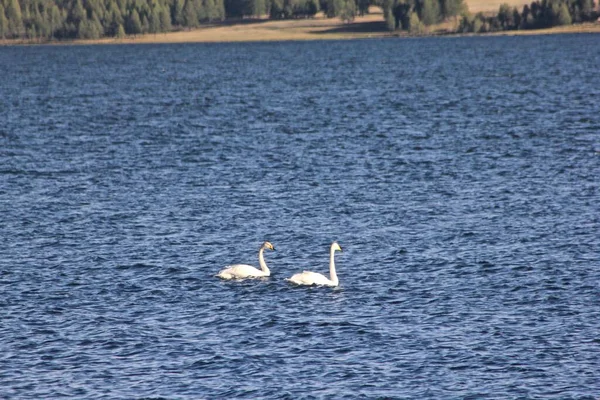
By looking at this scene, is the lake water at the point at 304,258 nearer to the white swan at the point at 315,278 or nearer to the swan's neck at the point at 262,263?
the white swan at the point at 315,278

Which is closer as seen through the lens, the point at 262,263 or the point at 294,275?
the point at 294,275

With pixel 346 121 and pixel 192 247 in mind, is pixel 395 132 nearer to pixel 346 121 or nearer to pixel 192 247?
pixel 346 121

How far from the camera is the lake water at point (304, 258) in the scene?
2823cm

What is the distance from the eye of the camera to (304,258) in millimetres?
41125

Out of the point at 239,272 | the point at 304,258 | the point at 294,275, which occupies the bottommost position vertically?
the point at 304,258

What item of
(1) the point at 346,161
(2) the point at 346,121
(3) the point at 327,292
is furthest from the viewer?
(2) the point at 346,121

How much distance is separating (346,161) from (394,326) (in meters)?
34.1

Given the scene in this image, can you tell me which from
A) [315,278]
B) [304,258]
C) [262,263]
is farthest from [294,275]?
[304,258]

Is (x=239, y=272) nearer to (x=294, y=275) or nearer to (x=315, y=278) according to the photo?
(x=294, y=275)

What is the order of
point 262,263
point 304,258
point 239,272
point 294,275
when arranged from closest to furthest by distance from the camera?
point 294,275 < point 239,272 < point 262,263 < point 304,258

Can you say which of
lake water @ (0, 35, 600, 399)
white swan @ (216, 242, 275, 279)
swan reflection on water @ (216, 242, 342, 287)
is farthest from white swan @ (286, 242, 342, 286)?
white swan @ (216, 242, 275, 279)

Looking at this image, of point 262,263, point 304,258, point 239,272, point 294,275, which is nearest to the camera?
point 294,275

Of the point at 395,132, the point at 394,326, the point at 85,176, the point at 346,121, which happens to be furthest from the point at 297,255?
the point at 346,121

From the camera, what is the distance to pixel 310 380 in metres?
27.5
